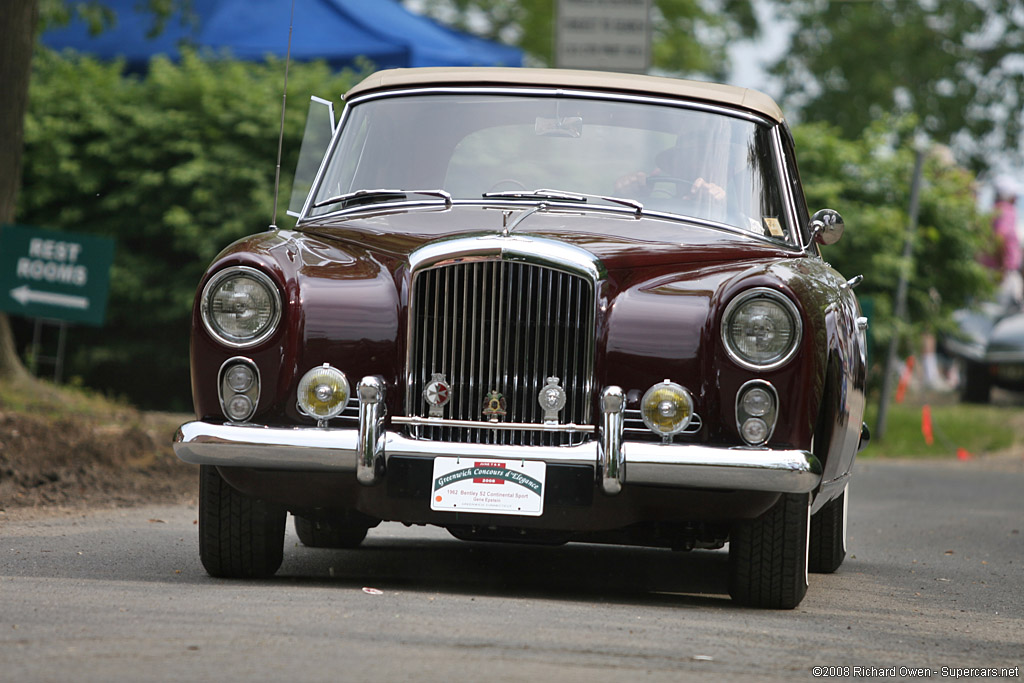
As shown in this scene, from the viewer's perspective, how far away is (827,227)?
6.18m

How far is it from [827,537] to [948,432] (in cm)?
980

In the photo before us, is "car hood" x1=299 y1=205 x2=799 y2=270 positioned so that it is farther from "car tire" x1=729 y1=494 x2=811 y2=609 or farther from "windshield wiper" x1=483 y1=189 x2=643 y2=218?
"car tire" x1=729 y1=494 x2=811 y2=609

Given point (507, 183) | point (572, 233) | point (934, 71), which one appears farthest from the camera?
point (934, 71)

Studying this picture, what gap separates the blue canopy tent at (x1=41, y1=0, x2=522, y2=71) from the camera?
62.0 ft

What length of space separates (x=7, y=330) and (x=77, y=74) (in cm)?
494

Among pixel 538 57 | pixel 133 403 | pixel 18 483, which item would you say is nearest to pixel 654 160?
pixel 18 483

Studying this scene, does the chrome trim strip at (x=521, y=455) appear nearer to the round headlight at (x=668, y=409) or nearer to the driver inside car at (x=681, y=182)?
the round headlight at (x=668, y=409)

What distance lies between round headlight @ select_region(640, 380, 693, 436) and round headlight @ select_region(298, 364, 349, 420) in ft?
3.31

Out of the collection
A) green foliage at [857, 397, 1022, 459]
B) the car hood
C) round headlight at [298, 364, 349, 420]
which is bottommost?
green foliage at [857, 397, 1022, 459]

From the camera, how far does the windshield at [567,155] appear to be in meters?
5.87

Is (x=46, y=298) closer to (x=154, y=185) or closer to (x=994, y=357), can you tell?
(x=154, y=185)

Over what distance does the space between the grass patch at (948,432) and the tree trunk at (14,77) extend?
→ 7.99 meters

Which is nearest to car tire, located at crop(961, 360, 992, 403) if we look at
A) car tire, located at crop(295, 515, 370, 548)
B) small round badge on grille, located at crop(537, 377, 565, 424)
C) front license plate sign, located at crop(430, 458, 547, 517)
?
car tire, located at crop(295, 515, 370, 548)

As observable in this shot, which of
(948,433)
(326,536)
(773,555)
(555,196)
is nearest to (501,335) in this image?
(555,196)
